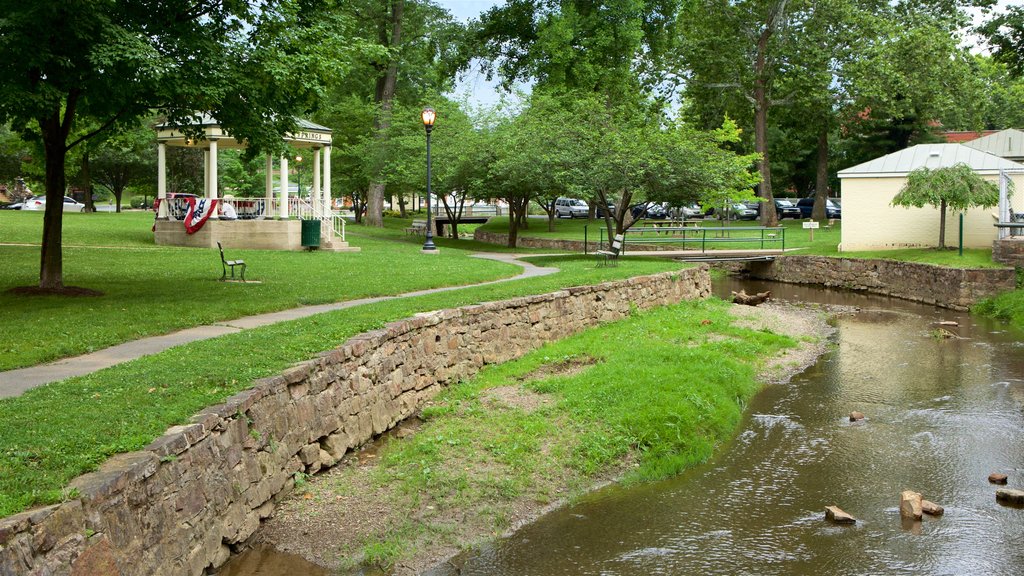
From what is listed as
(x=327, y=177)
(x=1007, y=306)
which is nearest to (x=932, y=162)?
(x=1007, y=306)

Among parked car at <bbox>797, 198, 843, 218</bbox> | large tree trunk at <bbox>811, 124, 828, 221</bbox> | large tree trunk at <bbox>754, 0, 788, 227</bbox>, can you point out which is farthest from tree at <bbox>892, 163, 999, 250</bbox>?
parked car at <bbox>797, 198, 843, 218</bbox>

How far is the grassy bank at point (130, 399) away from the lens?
573 cm

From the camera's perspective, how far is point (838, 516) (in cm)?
831

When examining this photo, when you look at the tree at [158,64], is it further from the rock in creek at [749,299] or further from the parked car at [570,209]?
the parked car at [570,209]

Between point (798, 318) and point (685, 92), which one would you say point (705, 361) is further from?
point (685, 92)

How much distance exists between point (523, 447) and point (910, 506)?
151 inches

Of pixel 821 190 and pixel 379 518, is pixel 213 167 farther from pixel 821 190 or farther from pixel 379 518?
pixel 821 190

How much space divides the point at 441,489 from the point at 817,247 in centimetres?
2747

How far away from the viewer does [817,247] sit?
3347 centimetres

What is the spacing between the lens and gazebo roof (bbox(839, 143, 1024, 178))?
28.2 meters

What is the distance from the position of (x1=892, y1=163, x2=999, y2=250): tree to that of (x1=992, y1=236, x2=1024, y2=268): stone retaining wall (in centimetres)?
189

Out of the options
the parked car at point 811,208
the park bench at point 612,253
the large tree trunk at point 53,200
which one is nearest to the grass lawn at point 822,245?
the parked car at point 811,208

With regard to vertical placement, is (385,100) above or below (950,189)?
above

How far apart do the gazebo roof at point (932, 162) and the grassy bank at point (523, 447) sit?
16.4 m
